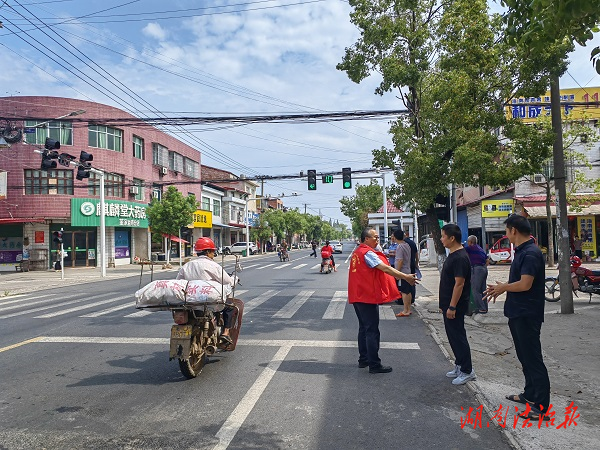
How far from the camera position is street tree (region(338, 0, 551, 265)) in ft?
33.3

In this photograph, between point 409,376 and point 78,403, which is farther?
point 409,376

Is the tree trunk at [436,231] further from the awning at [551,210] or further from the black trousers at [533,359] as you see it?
the awning at [551,210]

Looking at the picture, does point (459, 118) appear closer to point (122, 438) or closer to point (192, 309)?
point (192, 309)

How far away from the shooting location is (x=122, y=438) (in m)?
4.04

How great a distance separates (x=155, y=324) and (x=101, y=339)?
4.56 feet

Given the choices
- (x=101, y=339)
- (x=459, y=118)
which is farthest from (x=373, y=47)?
(x=101, y=339)

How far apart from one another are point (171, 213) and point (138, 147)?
A: 1053cm

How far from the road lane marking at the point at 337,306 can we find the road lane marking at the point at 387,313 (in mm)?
874

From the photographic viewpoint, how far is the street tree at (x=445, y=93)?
33.3 ft

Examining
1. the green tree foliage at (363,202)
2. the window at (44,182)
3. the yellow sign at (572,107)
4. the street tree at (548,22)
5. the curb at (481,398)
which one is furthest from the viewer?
the green tree foliage at (363,202)

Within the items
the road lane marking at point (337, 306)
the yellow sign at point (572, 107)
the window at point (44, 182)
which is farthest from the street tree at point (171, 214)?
the yellow sign at point (572, 107)

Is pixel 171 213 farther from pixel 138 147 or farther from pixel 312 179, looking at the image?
pixel 312 179

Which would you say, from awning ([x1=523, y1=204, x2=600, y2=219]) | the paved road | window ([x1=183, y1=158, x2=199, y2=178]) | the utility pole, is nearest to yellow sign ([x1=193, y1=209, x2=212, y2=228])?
window ([x1=183, y1=158, x2=199, y2=178])

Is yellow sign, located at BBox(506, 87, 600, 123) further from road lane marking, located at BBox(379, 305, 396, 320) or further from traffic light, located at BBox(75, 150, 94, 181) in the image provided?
traffic light, located at BBox(75, 150, 94, 181)
